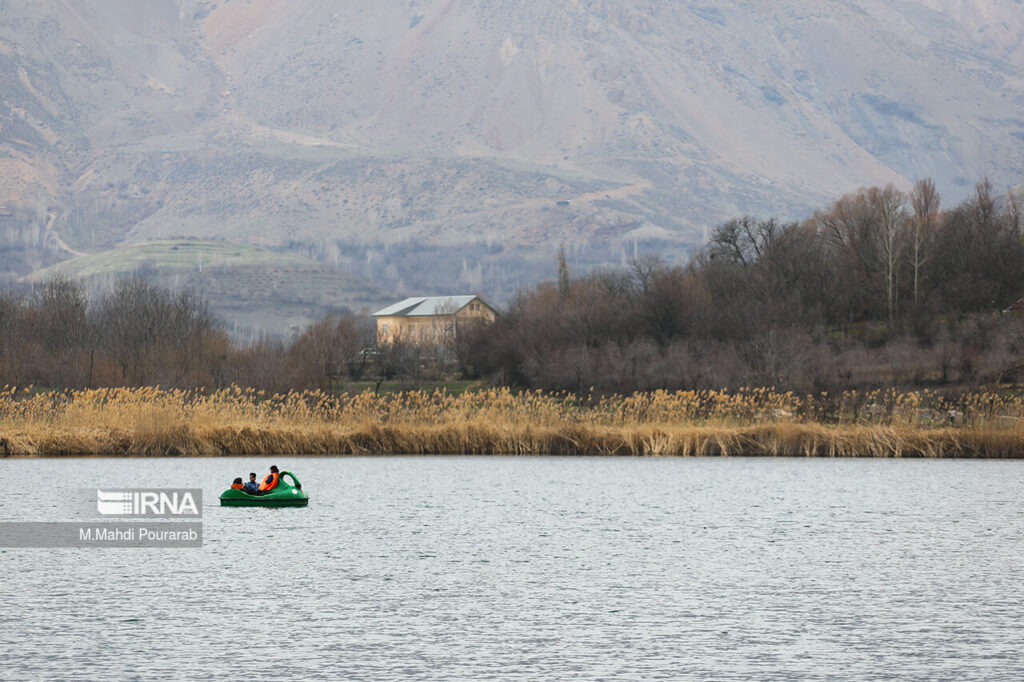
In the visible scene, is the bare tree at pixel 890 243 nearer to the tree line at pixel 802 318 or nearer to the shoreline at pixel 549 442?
the tree line at pixel 802 318

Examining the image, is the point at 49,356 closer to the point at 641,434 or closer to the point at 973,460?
the point at 641,434

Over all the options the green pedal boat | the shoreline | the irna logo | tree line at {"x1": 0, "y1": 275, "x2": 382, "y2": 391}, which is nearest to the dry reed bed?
the shoreline

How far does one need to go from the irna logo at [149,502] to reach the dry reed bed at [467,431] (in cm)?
854

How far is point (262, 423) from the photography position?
41.3 metres

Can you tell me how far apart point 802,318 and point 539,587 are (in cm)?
7090

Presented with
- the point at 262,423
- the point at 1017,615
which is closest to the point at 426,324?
the point at 262,423

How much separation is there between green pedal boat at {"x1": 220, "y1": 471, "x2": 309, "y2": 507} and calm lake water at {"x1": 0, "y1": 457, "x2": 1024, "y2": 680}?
344mm

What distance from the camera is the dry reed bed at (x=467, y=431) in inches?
1590

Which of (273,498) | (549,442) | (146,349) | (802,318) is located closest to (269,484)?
(273,498)

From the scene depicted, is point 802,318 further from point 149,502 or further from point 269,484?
point 149,502

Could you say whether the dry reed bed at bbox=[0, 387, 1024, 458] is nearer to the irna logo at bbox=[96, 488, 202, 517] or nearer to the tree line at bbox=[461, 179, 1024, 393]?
the irna logo at bbox=[96, 488, 202, 517]

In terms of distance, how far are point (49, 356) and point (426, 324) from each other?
8119cm

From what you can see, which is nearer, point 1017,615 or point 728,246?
point 1017,615

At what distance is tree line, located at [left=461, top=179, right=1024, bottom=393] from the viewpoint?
70.1 meters
